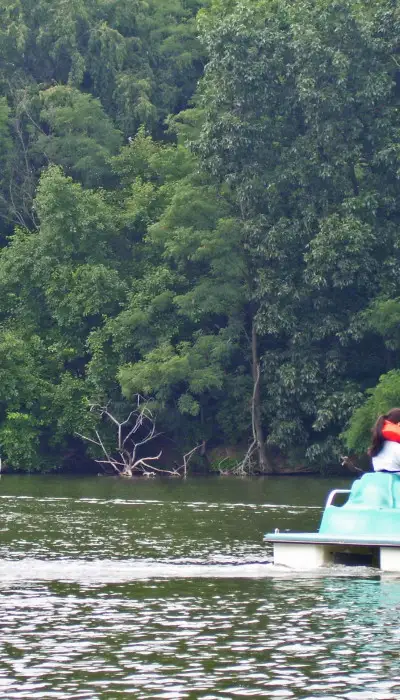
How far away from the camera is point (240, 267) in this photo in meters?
46.6

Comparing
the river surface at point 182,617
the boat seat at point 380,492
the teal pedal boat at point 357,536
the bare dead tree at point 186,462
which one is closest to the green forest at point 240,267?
the bare dead tree at point 186,462

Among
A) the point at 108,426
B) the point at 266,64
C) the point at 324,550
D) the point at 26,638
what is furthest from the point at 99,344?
the point at 26,638

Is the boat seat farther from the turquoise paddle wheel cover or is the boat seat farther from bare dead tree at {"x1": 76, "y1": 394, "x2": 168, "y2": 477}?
bare dead tree at {"x1": 76, "y1": 394, "x2": 168, "y2": 477}

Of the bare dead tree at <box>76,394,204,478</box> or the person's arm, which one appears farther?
the bare dead tree at <box>76,394,204,478</box>

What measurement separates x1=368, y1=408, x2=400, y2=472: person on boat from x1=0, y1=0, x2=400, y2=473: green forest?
2176 cm

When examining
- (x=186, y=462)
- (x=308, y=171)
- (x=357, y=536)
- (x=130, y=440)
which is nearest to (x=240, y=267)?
(x=308, y=171)

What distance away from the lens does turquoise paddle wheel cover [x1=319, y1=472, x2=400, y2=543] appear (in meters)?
18.5

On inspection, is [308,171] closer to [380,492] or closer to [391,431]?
[380,492]

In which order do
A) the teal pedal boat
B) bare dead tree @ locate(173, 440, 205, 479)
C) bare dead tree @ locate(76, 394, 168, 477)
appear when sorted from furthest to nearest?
bare dead tree @ locate(76, 394, 168, 477)
bare dead tree @ locate(173, 440, 205, 479)
the teal pedal boat

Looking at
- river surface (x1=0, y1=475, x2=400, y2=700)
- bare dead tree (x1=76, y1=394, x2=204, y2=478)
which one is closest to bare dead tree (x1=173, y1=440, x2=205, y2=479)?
bare dead tree (x1=76, y1=394, x2=204, y2=478)

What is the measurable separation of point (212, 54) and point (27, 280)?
1115cm

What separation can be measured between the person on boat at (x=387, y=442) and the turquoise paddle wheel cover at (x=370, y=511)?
0.13 metres

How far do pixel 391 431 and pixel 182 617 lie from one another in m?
5.00

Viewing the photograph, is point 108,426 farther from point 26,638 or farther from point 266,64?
point 26,638
